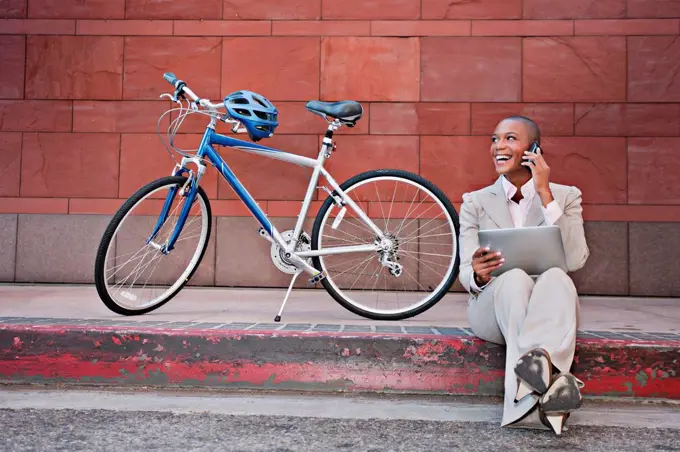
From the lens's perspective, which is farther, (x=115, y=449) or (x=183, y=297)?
(x=183, y=297)

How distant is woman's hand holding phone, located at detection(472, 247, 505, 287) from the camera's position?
247 centimetres

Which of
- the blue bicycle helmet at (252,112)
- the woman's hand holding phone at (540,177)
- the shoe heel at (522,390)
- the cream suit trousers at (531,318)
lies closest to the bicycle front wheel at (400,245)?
the blue bicycle helmet at (252,112)

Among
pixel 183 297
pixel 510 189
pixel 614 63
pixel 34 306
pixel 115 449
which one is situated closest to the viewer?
pixel 115 449

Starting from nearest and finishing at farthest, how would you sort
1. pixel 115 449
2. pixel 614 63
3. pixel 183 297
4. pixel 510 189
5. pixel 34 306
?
1. pixel 115 449
2. pixel 510 189
3. pixel 34 306
4. pixel 183 297
5. pixel 614 63

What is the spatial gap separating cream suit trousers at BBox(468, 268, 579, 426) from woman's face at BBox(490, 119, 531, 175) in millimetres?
513

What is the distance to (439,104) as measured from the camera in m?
4.94

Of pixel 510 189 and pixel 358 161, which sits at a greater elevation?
pixel 358 161

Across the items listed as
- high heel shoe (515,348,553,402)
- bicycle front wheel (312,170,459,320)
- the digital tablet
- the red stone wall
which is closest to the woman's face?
the digital tablet

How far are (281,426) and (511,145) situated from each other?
149 centimetres

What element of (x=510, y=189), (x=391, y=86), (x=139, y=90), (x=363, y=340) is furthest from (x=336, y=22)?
(x=363, y=340)

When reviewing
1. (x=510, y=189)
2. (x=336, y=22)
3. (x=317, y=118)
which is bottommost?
(x=510, y=189)

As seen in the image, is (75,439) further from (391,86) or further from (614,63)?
(614,63)

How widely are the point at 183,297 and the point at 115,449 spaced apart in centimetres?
238

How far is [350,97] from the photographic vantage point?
16.3 feet
